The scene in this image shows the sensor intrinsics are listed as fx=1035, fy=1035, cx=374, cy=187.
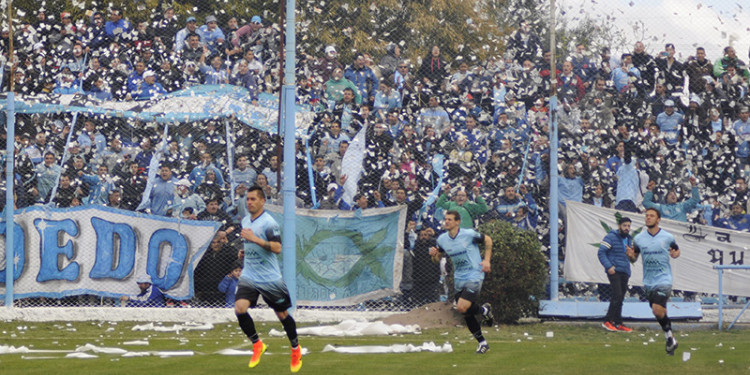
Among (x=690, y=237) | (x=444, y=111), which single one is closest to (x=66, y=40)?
(x=444, y=111)

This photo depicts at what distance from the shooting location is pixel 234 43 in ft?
62.0

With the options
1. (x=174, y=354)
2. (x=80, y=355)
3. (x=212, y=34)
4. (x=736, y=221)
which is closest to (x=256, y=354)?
(x=174, y=354)

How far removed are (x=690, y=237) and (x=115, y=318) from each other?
32.2 ft

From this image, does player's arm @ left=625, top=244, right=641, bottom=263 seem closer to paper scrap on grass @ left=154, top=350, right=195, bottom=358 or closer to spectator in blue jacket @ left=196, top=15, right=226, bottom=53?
paper scrap on grass @ left=154, top=350, right=195, bottom=358

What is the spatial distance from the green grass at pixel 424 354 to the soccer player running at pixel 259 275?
506 millimetres

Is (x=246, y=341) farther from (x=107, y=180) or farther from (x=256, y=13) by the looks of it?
(x=256, y=13)

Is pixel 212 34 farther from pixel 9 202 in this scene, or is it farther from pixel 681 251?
pixel 681 251

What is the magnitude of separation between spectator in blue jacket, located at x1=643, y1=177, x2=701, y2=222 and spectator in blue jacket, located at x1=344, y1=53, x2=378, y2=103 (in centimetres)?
502

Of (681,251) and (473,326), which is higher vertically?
(681,251)

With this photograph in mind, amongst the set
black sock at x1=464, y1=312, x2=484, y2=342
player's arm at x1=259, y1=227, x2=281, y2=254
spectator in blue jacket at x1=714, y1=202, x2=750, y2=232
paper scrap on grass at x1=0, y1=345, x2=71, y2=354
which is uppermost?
spectator in blue jacket at x1=714, y1=202, x2=750, y2=232

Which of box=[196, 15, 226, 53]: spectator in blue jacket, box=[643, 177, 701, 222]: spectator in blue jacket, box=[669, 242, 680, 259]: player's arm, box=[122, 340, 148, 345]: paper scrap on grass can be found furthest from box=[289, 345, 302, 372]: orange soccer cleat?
box=[196, 15, 226, 53]: spectator in blue jacket

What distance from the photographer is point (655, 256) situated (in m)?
13.6

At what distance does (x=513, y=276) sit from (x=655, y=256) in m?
3.49

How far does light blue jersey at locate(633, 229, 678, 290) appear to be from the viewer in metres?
13.5
